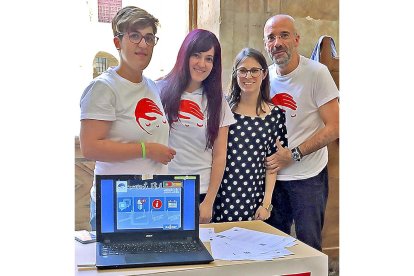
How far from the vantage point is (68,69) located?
1085mm

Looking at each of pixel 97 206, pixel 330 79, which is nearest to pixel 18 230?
pixel 97 206

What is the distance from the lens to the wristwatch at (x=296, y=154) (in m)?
1.64

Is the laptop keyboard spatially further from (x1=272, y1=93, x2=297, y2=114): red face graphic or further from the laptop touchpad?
(x1=272, y1=93, x2=297, y2=114): red face graphic

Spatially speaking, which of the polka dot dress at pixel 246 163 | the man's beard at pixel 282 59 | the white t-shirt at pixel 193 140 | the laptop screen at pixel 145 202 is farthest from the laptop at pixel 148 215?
the man's beard at pixel 282 59

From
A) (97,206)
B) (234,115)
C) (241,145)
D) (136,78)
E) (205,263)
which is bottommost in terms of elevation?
(205,263)

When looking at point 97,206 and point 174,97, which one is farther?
point 174,97

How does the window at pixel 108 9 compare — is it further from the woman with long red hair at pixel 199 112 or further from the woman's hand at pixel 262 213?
the woman's hand at pixel 262 213

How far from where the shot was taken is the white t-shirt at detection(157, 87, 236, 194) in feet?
4.87

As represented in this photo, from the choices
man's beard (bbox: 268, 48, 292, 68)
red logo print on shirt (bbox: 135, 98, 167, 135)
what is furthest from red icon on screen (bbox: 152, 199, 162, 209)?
man's beard (bbox: 268, 48, 292, 68)

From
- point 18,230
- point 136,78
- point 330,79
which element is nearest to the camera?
point 18,230

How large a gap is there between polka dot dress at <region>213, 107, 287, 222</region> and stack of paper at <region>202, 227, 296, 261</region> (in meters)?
0.11

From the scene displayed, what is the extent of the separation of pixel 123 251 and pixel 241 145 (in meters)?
0.55

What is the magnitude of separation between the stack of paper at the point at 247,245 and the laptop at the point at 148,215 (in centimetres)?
7
